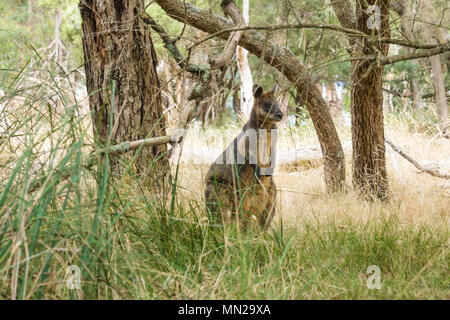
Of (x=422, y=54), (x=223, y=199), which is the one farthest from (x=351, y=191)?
(x=422, y=54)

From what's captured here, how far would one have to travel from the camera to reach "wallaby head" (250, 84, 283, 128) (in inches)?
228

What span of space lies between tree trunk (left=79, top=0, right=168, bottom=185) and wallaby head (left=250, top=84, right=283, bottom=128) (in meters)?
1.57

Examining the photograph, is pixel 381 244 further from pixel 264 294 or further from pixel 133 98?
pixel 133 98

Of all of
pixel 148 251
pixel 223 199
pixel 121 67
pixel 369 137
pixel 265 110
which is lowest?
pixel 148 251

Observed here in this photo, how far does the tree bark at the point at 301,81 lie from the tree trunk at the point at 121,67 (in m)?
1.42

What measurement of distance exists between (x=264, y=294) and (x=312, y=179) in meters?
5.16

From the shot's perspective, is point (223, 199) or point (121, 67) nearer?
point (121, 67)

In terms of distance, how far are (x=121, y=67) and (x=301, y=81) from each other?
8.34 feet

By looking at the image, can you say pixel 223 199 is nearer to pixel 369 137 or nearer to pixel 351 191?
pixel 351 191

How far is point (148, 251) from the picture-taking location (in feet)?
10.3

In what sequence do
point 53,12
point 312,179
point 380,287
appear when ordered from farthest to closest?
point 53,12 < point 312,179 < point 380,287

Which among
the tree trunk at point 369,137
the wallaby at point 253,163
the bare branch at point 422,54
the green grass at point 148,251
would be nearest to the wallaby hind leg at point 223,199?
the wallaby at point 253,163

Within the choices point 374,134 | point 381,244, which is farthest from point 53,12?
point 381,244
